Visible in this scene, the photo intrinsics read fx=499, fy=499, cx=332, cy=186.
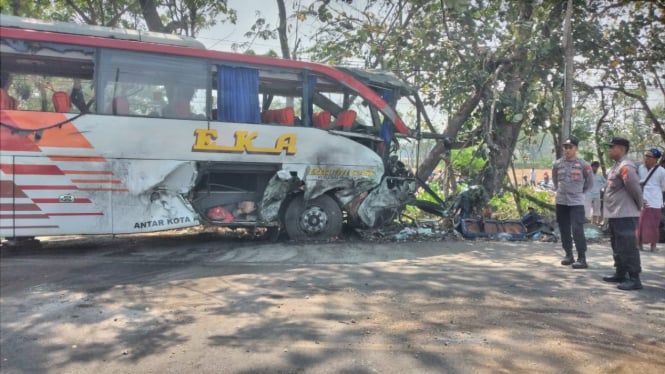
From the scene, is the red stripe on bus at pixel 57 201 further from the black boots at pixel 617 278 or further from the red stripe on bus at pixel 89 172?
the black boots at pixel 617 278

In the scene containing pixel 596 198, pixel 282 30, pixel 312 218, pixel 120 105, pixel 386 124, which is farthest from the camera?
pixel 282 30

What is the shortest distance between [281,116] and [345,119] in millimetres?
1084

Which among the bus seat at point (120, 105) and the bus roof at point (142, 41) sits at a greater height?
the bus roof at point (142, 41)

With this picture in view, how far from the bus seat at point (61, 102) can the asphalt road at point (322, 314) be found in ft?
6.72

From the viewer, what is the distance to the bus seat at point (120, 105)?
6965mm

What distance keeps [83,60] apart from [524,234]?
7674 millimetres

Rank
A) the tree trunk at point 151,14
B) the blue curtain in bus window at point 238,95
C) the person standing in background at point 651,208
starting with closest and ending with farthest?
the blue curtain in bus window at point 238,95, the person standing in background at point 651,208, the tree trunk at point 151,14

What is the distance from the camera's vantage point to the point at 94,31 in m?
6.92

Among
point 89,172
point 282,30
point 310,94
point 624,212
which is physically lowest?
point 624,212

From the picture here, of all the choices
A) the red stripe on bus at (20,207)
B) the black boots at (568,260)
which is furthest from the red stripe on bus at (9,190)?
the black boots at (568,260)

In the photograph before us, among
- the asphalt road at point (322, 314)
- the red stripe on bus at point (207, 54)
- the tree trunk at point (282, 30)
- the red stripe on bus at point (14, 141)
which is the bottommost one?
the asphalt road at point (322, 314)

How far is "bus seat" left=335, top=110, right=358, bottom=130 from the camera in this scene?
328 inches

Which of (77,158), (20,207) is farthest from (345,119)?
(20,207)

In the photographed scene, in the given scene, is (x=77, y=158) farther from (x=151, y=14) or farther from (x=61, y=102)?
(x=151, y=14)
